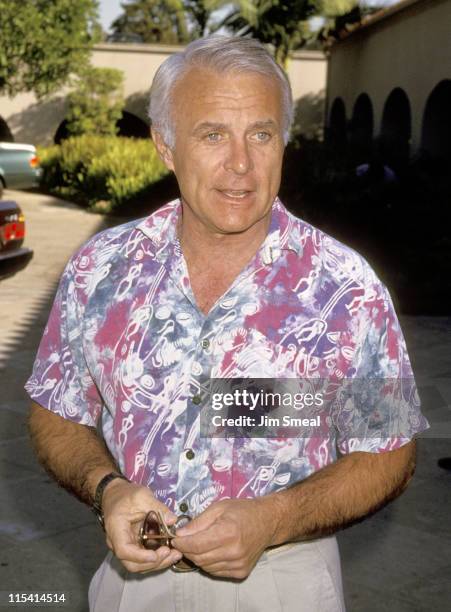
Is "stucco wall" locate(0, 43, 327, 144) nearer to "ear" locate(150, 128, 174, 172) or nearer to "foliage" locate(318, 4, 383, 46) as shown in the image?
"foliage" locate(318, 4, 383, 46)

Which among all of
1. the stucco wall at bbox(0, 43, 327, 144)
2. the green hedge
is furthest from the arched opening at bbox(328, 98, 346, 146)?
the green hedge

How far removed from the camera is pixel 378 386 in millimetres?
2064

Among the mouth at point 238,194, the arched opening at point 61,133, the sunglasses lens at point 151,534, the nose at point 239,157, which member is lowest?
the arched opening at point 61,133

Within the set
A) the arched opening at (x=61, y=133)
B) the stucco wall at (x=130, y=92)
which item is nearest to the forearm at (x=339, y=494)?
the stucco wall at (x=130, y=92)

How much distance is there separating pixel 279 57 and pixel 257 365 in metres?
29.1

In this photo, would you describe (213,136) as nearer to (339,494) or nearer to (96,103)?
(339,494)

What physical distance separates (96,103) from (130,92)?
232 cm

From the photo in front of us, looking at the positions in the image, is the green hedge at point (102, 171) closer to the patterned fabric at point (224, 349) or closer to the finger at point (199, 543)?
the patterned fabric at point (224, 349)

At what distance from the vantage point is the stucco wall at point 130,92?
3141 cm

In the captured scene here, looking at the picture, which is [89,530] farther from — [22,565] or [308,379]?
[308,379]

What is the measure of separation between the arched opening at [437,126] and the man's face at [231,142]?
57.8ft

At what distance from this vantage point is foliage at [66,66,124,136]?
29.2 meters

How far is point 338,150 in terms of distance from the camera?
20172mm

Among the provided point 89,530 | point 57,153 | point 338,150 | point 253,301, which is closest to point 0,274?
point 89,530
